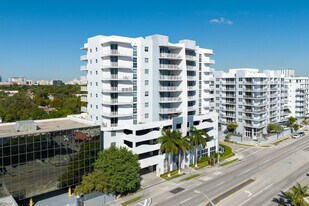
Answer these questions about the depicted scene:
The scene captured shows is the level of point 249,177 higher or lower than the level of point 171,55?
lower

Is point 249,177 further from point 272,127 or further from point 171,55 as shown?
point 272,127

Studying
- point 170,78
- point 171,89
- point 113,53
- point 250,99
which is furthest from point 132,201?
point 250,99

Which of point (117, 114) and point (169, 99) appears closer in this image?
point (117, 114)

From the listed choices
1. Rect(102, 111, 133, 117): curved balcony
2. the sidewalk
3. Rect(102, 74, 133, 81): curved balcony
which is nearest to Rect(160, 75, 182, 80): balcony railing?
Rect(102, 74, 133, 81): curved balcony

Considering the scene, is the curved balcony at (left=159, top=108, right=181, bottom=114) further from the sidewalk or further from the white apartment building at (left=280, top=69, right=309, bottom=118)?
the white apartment building at (left=280, top=69, right=309, bottom=118)

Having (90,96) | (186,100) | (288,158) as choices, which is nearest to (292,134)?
(288,158)

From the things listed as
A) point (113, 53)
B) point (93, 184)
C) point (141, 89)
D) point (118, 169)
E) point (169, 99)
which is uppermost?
point (113, 53)

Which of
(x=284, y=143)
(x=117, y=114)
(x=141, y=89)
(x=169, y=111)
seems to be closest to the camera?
(x=117, y=114)
